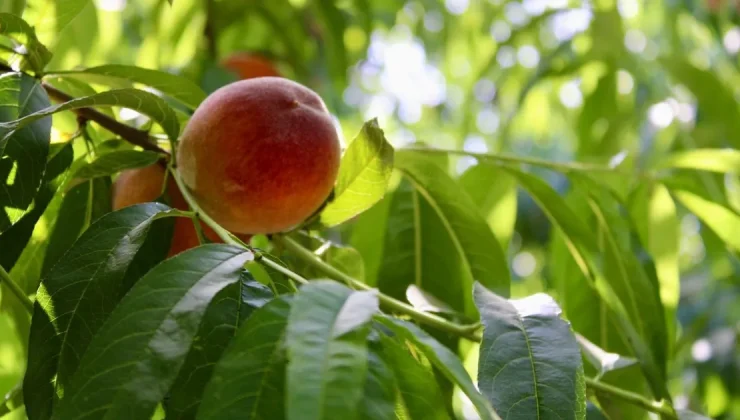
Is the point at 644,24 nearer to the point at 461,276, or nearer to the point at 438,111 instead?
the point at 438,111

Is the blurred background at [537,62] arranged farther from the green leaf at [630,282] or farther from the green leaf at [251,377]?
the green leaf at [251,377]

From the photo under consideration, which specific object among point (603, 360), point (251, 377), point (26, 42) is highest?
point (26, 42)

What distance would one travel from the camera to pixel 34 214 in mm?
631

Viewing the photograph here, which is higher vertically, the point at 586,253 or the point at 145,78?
the point at 145,78

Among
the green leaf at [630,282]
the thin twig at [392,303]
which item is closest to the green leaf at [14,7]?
the thin twig at [392,303]

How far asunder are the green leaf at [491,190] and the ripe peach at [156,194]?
0.42 metres

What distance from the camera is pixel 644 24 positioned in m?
2.44

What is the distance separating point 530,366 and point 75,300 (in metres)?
0.31

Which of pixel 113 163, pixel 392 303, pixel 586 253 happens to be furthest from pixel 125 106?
pixel 586 253

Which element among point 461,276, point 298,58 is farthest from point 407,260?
point 298,58

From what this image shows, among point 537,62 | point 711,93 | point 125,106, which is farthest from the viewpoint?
point 537,62

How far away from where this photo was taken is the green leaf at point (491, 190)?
102cm

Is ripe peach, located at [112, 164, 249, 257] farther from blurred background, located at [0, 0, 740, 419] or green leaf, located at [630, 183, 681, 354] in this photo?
green leaf, located at [630, 183, 681, 354]

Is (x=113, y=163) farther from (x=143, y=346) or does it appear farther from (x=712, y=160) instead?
(x=712, y=160)
